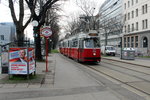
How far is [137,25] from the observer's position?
191 feet

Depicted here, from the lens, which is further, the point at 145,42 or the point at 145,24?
the point at 145,24

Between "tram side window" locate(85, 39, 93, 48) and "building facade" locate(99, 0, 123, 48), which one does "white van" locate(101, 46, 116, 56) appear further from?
"tram side window" locate(85, 39, 93, 48)

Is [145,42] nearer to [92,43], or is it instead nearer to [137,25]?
[137,25]

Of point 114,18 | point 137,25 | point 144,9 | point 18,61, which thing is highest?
point 144,9

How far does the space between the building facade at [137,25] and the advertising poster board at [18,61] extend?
1602 inches

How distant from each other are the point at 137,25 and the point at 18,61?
52692 millimetres

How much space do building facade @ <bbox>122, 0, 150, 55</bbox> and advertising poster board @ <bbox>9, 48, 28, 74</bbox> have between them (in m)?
40.7

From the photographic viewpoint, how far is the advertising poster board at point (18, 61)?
9898 mm

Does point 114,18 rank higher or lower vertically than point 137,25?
higher

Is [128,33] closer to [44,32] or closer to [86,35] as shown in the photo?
[86,35]

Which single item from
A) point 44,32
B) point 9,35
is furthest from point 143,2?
point 9,35

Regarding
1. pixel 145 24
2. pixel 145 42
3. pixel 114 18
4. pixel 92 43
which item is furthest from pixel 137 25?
pixel 92 43

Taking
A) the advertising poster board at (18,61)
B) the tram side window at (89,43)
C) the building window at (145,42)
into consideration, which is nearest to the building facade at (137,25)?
the building window at (145,42)

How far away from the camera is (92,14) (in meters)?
44.8
